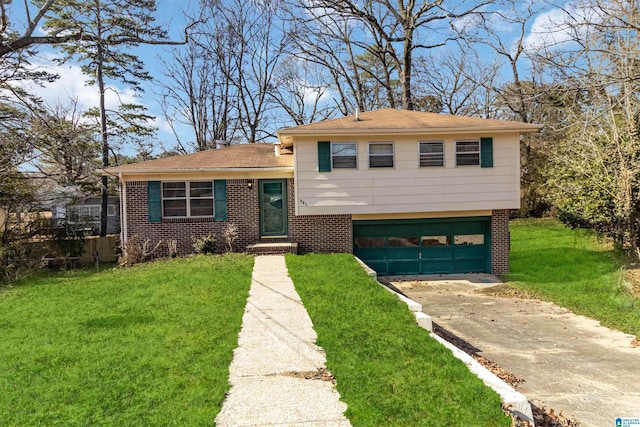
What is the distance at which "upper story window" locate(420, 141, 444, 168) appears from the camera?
515 inches

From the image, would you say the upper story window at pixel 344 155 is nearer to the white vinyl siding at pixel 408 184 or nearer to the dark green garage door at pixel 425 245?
the white vinyl siding at pixel 408 184

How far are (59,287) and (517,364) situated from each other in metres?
9.83

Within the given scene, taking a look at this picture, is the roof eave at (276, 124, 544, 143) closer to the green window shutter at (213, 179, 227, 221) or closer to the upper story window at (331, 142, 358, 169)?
the upper story window at (331, 142, 358, 169)

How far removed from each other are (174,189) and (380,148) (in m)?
6.51

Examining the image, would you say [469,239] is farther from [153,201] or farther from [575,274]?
Result: [153,201]

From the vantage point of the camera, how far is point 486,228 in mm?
13969

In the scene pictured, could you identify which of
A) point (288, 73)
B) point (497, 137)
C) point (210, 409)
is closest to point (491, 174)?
point (497, 137)

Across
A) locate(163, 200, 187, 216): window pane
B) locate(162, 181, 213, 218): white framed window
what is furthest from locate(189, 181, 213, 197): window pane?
locate(163, 200, 187, 216): window pane

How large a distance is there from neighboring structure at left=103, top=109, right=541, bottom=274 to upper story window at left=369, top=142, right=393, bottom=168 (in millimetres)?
30

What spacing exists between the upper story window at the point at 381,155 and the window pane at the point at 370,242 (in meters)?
2.44

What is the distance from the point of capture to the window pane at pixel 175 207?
530 inches

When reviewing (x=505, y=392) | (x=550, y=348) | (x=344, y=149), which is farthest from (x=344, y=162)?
(x=505, y=392)

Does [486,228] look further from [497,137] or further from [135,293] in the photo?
[135,293]

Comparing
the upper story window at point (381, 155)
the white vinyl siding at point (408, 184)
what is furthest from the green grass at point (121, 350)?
the upper story window at point (381, 155)
